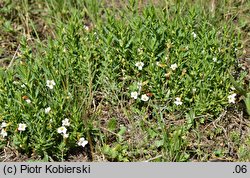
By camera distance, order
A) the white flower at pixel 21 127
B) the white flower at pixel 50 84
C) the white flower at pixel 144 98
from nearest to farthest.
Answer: the white flower at pixel 21 127 → the white flower at pixel 50 84 → the white flower at pixel 144 98

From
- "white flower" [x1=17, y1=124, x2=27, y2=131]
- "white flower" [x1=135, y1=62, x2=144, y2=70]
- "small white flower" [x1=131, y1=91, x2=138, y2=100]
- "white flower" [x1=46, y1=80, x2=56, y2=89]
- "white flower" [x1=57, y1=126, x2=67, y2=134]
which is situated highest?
"white flower" [x1=135, y1=62, x2=144, y2=70]

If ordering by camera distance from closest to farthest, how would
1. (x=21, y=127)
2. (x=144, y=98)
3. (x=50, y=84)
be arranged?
(x=21, y=127), (x=50, y=84), (x=144, y=98)

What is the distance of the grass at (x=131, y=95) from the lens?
3283 mm

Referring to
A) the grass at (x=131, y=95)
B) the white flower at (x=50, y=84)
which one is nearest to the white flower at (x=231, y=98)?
the grass at (x=131, y=95)

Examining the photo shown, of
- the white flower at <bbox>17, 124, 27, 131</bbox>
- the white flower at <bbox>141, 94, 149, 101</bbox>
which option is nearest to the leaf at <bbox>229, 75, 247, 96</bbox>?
the white flower at <bbox>141, 94, 149, 101</bbox>

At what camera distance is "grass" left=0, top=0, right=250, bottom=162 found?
328 cm

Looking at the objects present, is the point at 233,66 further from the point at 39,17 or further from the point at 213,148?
the point at 39,17

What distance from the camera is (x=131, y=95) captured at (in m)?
3.57

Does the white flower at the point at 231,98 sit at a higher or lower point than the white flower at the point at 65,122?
higher

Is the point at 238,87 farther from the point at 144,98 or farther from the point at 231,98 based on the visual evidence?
the point at 144,98

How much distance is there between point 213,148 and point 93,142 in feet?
3.10

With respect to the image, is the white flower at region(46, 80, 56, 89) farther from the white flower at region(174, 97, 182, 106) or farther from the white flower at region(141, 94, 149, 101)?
the white flower at region(174, 97, 182, 106)

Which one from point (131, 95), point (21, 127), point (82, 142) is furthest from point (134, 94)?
point (21, 127)

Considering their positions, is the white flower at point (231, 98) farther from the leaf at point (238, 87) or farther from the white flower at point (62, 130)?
the white flower at point (62, 130)
